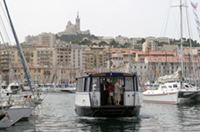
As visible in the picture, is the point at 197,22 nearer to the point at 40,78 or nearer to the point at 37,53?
the point at 40,78

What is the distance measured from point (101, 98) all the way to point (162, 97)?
67.0ft

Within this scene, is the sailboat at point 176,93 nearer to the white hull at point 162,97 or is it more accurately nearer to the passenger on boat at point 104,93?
the white hull at point 162,97

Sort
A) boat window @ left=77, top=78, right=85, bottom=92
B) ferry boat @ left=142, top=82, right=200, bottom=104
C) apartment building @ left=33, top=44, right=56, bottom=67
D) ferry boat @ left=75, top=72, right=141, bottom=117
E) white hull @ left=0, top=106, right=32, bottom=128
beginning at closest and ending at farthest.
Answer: white hull @ left=0, top=106, right=32, bottom=128 < ferry boat @ left=75, top=72, right=141, bottom=117 < boat window @ left=77, top=78, right=85, bottom=92 < ferry boat @ left=142, top=82, right=200, bottom=104 < apartment building @ left=33, top=44, right=56, bottom=67

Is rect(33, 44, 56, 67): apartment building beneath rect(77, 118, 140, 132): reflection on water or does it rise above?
above

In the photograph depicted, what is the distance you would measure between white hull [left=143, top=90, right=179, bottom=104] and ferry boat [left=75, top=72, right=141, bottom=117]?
58.2 ft

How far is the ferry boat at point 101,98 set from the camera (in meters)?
22.4

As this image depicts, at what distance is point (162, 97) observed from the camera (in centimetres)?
4238

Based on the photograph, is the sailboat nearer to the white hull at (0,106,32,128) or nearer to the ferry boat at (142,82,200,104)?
the ferry boat at (142,82,200,104)

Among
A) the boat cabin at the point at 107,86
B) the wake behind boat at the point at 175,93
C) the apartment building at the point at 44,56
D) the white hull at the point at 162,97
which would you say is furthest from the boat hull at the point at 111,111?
the apartment building at the point at 44,56

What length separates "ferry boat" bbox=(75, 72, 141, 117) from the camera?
22359 millimetres

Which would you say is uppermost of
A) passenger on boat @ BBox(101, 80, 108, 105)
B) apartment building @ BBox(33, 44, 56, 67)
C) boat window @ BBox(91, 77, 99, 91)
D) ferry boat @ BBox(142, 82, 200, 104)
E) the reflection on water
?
apartment building @ BBox(33, 44, 56, 67)

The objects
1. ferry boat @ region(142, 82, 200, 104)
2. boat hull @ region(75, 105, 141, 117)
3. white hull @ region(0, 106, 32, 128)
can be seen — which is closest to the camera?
white hull @ region(0, 106, 32, 128)

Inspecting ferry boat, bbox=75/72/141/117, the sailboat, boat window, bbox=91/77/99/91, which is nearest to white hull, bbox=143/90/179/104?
the sailboat

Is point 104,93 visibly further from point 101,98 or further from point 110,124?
point 110,124
